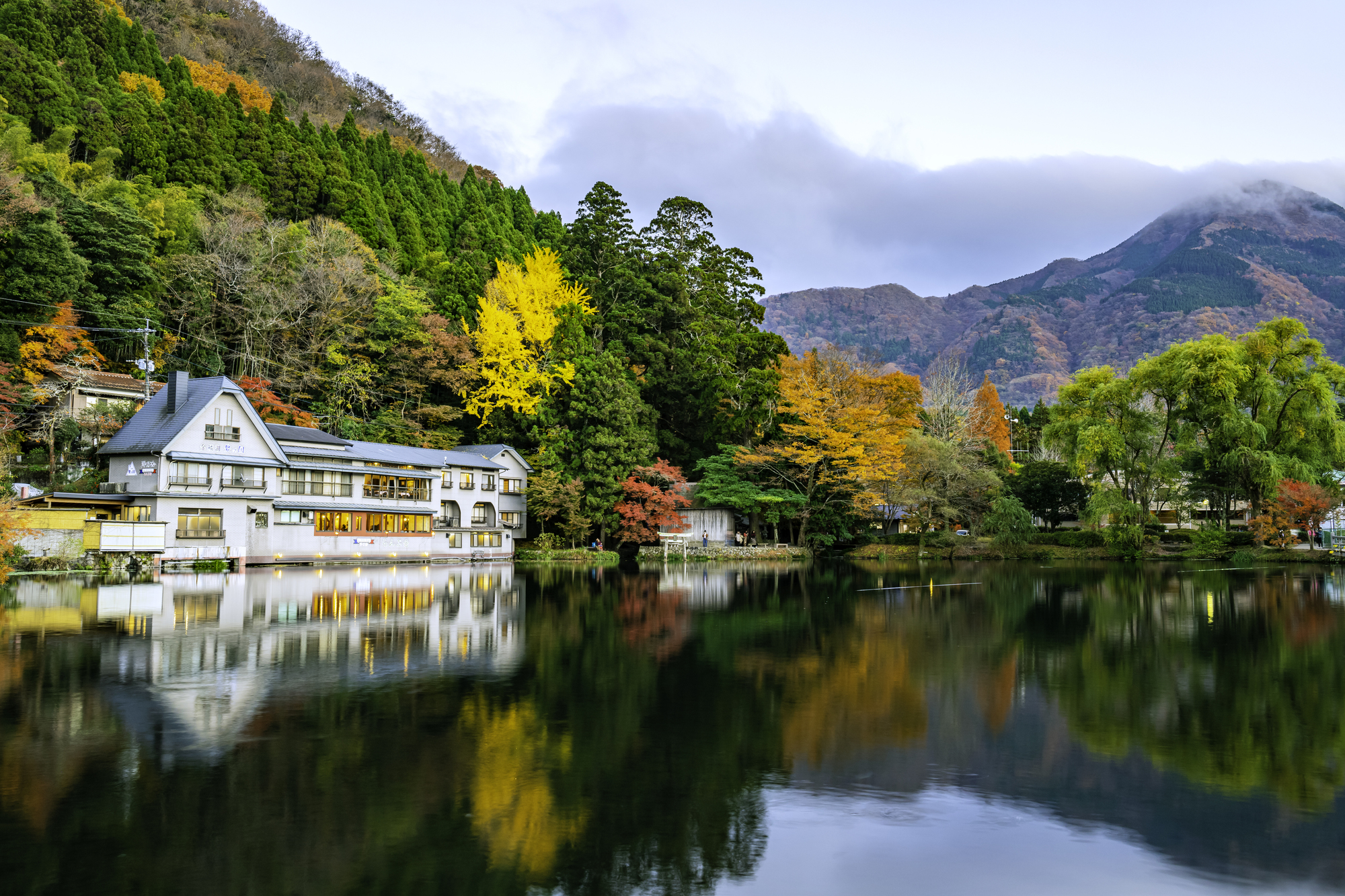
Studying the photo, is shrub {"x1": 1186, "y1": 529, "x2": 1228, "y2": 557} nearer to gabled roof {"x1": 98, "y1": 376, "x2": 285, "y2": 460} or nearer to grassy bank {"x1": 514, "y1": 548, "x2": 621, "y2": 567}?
grassy bank {"x1": 514, "y1": 548, "x2": 621, "y2": 567}

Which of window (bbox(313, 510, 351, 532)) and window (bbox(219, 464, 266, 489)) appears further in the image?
window (bbox(313, 510, 351, 532))

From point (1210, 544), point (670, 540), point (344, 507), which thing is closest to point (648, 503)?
point (670, 540)

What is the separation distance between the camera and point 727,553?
38625 mm

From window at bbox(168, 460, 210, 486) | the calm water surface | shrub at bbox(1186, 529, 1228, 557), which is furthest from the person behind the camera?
shrub at bbox(1186, 529, 1228, 557)

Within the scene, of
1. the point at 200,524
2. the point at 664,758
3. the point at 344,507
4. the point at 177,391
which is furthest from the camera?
the point at 344,507

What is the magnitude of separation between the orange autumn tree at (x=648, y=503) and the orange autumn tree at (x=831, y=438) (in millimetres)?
3656

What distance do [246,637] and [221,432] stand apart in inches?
805

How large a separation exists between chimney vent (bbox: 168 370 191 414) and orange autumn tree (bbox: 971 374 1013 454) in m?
43.0

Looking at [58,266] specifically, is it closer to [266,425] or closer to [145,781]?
[266,425]

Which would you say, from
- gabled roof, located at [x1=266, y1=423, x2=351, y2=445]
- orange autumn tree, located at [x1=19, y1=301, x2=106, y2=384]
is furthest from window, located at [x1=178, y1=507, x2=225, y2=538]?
orange autumn tree, located at [x1=19, y1=301, x2=106, y2=384]

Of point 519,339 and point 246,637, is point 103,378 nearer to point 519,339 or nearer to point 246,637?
point 519,339

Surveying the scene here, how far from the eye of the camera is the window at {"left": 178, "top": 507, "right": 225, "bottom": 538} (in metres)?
29.4

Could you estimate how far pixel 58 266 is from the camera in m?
30.8

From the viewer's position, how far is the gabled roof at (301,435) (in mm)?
33219
